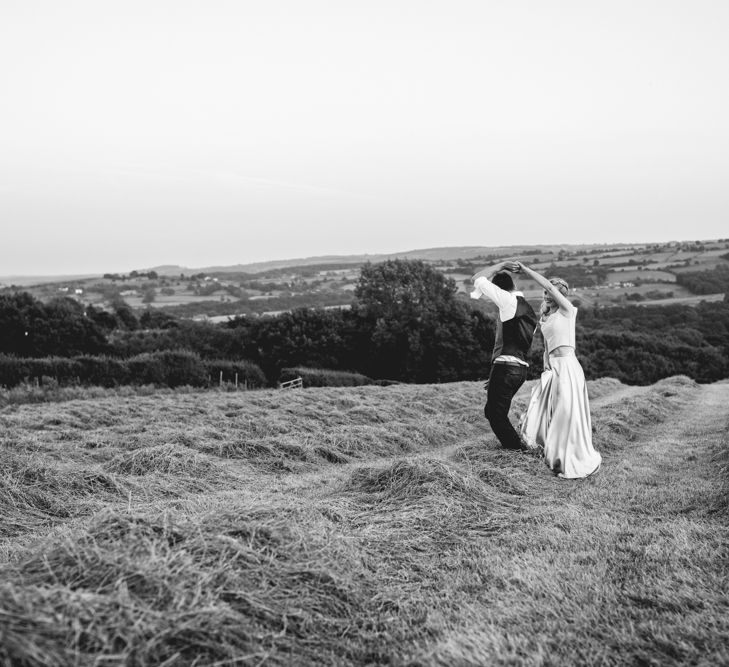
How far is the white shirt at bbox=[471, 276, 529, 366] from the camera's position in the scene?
7.52 metres

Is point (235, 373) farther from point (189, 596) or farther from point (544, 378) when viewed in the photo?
point (189, 596)

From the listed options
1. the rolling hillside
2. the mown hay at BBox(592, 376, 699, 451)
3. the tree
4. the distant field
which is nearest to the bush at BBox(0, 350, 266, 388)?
the tree

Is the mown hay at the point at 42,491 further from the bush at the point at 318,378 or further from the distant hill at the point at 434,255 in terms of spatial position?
the distant hill at the point at 434,255

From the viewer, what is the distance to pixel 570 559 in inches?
173

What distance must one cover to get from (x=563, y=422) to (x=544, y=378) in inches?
24.8

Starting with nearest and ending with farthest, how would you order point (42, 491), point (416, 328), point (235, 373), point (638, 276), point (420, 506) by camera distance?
point (420, 506) < point (42, 491) < point (235, 373) < point (416, 328) < point (638, 276)

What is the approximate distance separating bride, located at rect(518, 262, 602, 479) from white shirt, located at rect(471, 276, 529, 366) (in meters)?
0.41

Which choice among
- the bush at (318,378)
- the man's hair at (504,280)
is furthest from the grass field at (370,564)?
the bush at (318,378)

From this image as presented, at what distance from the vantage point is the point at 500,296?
7520 millimetres

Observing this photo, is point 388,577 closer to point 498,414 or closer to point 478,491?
point 478,491

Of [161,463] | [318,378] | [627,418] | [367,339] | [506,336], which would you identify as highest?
[506,336]

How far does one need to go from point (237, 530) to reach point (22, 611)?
4.91ft

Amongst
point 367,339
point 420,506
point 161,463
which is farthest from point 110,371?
point 420,506

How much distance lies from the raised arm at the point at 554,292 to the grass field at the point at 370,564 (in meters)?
1.86
